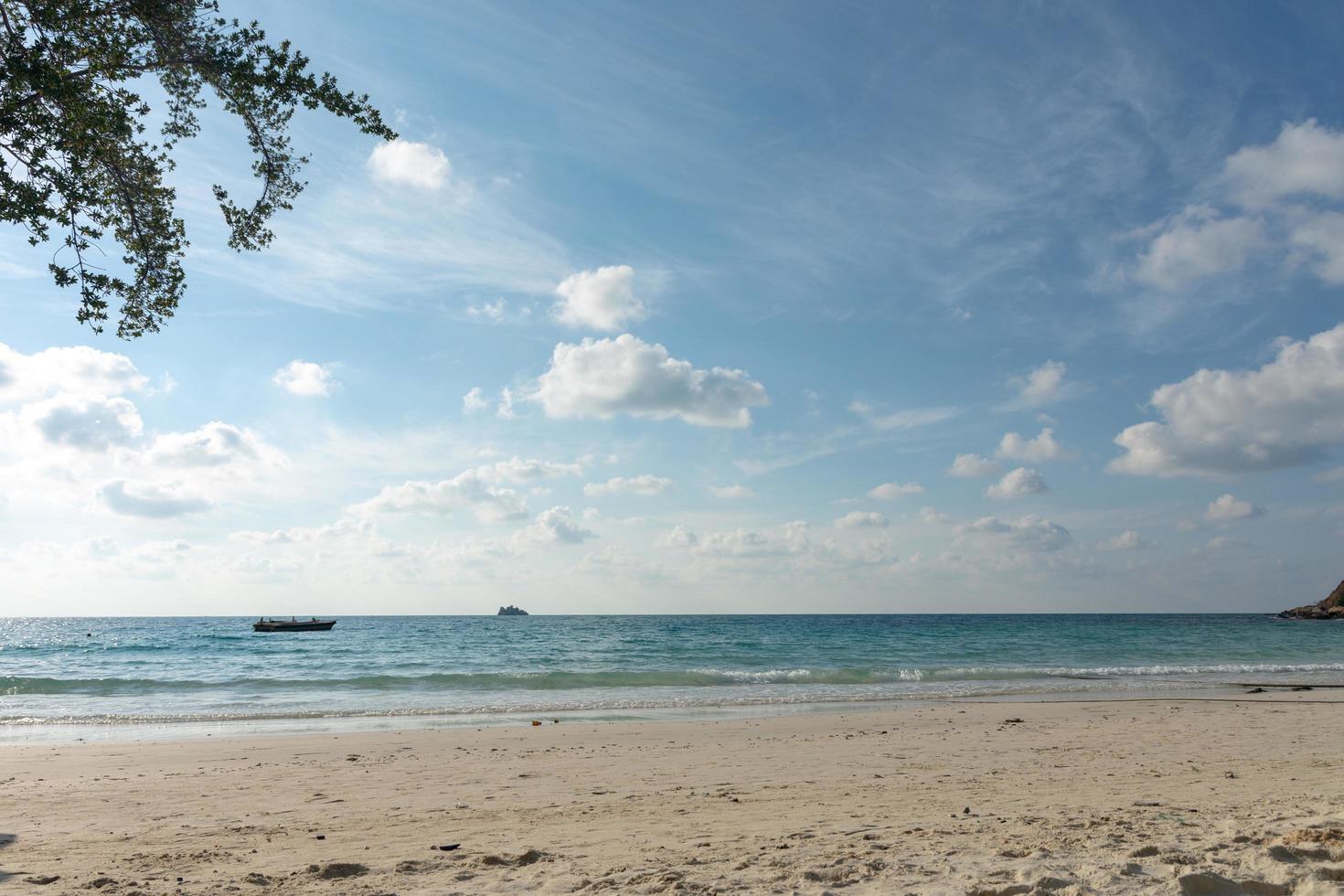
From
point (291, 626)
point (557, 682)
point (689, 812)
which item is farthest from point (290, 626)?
point (689, 812)

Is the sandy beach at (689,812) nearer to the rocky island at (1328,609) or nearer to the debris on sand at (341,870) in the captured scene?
the debris on sand at (341,870)

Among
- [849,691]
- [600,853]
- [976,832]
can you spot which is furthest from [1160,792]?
[849,691]

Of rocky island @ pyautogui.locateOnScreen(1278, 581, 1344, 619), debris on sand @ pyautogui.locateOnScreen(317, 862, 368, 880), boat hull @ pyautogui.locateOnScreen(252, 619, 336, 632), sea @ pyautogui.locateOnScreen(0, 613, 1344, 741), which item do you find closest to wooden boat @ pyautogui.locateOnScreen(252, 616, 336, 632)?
boat hull @ pyautogui.locateOnScreen(252, 619, 336, 632)

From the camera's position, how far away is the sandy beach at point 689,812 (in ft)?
19.8

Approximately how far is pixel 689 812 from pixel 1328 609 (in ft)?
496

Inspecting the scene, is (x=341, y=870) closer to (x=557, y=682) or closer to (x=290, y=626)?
(x=557, y=682)

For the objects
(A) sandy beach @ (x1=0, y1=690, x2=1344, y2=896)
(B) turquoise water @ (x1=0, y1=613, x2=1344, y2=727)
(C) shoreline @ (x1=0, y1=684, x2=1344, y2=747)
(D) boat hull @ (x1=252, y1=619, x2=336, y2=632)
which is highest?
(A) sandy beach @ (x1=0, y1=690, x2=1344, y2=896)

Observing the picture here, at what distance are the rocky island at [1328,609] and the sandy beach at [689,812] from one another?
5302 inches

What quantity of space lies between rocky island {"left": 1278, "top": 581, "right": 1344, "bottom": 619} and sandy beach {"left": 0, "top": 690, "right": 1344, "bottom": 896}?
135 meters

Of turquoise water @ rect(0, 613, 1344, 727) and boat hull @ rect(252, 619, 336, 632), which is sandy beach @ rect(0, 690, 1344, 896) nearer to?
turquoise water @ rect(0, 613, 1344, 727)

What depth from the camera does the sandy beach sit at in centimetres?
602

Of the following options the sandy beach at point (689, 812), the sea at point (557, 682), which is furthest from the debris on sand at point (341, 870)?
the sea at point (557, 682)

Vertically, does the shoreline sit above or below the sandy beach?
below

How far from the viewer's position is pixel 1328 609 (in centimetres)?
12069
